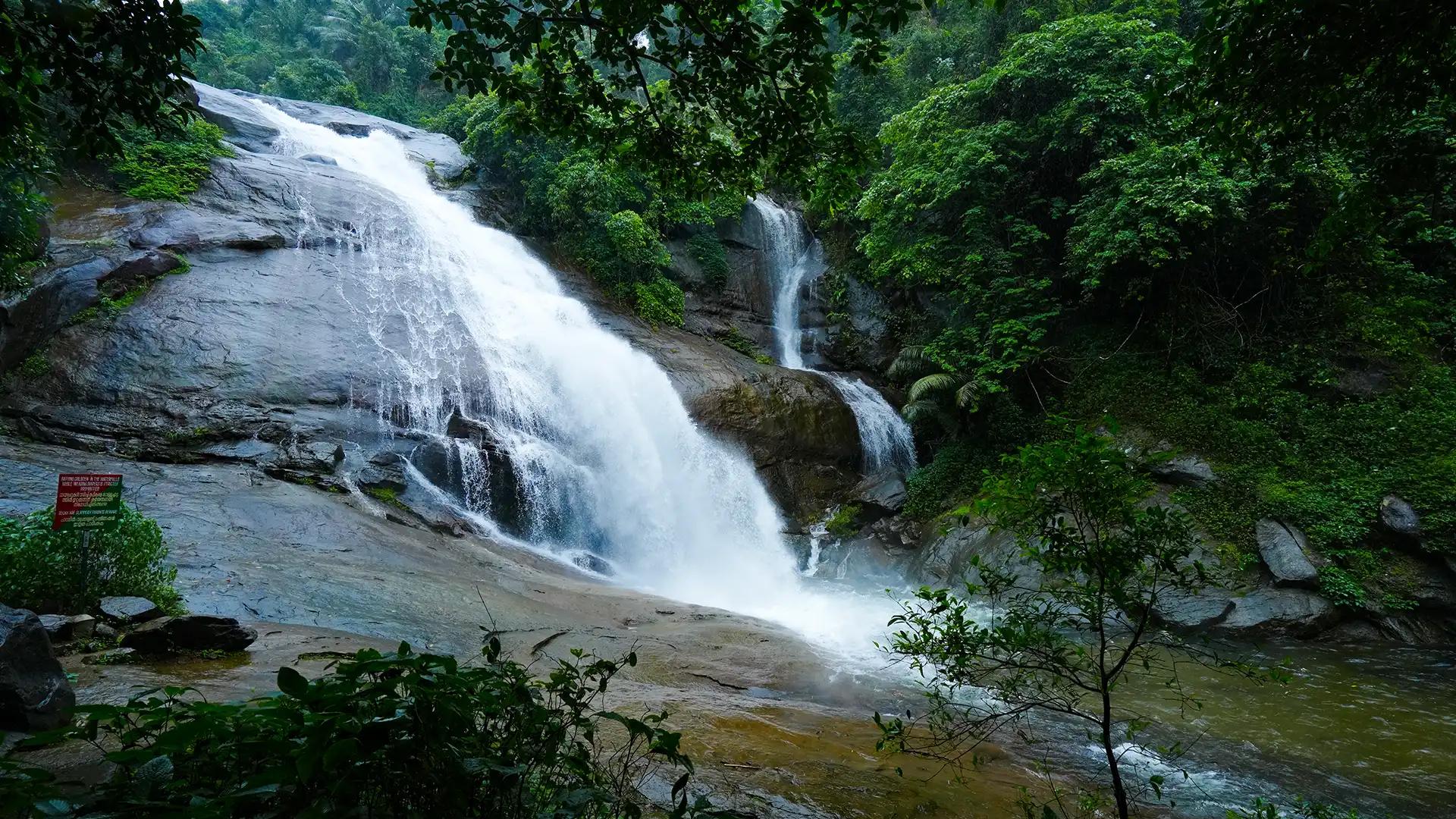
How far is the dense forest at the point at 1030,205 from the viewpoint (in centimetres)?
319

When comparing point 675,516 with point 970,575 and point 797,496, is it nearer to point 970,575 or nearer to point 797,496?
point 797,496

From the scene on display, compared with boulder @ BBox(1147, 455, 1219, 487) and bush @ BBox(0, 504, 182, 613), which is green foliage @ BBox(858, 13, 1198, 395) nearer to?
boulder @ BBox(1147, 455, 1219, 487)

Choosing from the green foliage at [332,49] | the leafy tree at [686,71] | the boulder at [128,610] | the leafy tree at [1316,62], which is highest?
the green foliage at [332,49]

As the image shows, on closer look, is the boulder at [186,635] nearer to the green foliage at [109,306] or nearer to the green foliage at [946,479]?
the green foliage at [109,306]

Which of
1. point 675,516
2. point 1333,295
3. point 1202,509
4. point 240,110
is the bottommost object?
point 675,516

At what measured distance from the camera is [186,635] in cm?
461

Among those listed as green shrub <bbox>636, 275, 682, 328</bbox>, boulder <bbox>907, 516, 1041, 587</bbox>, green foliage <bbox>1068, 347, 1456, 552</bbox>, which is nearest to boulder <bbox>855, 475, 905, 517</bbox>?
boulder <bbox>907, 516, 1041, 587</bbox>

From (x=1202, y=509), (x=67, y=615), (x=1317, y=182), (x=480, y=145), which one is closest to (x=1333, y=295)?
(x=1317, y=182)

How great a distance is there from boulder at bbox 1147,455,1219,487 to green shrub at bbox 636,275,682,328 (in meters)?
11.6

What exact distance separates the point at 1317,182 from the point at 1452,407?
3.78 metres

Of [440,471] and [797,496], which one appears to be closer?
[440,471]

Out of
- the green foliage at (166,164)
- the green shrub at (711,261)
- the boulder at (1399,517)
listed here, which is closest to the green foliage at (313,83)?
the green foliage at (166,164)

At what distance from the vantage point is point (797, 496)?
14.2m

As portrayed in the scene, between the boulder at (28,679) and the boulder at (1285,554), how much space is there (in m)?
12.2
